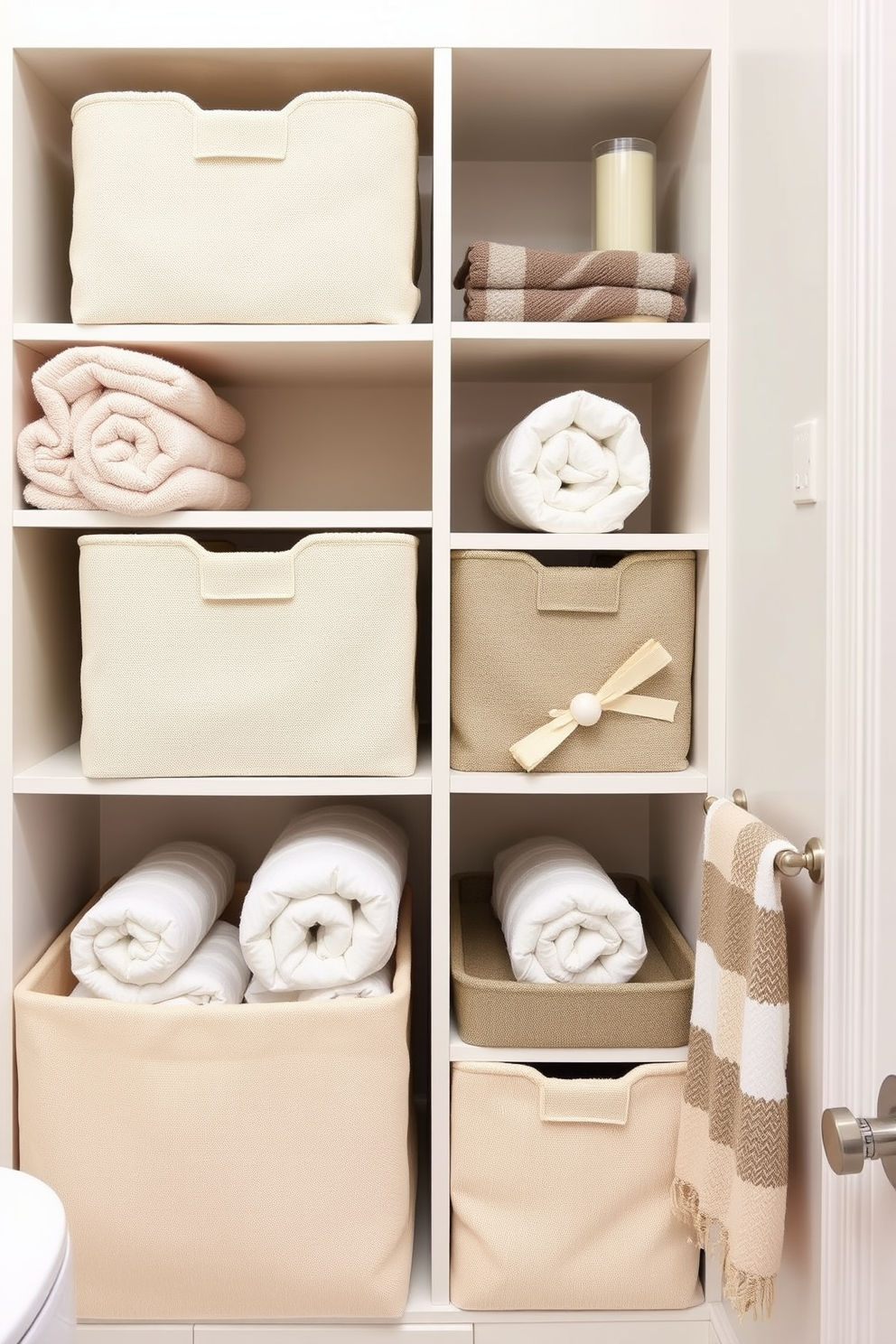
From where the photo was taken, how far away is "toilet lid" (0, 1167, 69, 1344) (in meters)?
0.71

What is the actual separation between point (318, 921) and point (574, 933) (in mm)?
320

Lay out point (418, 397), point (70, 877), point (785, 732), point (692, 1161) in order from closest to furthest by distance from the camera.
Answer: point (785, 732), point (692, 1161), point (70, 877), point (418, 397)

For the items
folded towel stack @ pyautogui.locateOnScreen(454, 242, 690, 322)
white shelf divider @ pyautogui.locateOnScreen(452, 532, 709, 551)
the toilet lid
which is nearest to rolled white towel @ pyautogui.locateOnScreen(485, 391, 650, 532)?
white shelf divider @ pyautogui.locateOnScreen(452, 532, 709, 551)

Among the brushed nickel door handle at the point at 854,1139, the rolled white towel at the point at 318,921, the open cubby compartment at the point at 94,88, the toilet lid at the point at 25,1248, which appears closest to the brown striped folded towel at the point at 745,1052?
the brushed nickel door handle at the point at 854,1139

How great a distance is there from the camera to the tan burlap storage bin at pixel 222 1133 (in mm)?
1292

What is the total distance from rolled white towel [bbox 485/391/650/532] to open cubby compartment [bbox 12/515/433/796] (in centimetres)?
36

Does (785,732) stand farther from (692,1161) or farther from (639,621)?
(692,1161)

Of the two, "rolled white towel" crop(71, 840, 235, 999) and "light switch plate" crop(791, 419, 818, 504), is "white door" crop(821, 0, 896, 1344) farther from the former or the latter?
"rolled white towel" crop(71, 840, 235, 999)

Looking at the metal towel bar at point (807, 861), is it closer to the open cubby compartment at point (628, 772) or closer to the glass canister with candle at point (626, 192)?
the open cubby compartment at point (628, 772)

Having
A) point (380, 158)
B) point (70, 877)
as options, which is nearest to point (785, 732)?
point (380, 158)

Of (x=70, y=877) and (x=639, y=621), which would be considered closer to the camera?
(x=639, y=621)

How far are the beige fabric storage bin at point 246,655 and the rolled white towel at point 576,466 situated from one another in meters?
0.16

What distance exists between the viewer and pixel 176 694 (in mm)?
1312

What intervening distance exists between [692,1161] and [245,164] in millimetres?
1306
